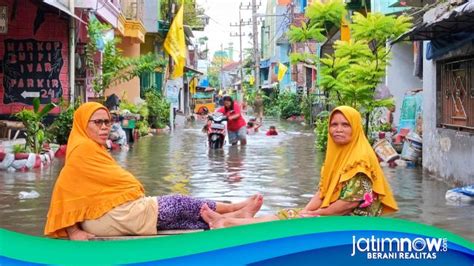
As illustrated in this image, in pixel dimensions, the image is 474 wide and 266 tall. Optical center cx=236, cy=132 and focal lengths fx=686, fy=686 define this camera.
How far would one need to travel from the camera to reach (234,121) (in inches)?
740

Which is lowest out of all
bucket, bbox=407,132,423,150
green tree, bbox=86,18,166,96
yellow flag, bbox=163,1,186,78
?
bucket, bbox=407,132,423,150

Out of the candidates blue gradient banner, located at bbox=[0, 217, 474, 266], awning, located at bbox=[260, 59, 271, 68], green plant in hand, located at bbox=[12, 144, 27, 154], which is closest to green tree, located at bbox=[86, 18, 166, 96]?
green plant in hand, located at bbox=[12, 144, 27, 154]

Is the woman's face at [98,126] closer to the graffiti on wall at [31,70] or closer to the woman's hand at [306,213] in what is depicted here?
the woman's hand at [306,213]

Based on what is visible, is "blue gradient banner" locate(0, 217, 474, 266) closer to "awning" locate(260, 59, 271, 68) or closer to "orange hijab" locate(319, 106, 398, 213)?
"orange hijab" locate(319, 106, 398, 213)

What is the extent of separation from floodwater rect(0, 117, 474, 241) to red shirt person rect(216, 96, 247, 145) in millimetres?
861

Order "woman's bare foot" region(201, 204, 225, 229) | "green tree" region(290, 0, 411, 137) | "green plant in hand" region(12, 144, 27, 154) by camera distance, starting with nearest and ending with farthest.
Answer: "woman's bare foot" region(201, 204, 225, 229) → "green plant in hand" region(12, 144, 27, 154) → "green tree" region(290, 0, 411, 137)

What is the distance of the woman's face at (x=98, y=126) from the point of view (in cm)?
473

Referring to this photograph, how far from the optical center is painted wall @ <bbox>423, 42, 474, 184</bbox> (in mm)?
10250

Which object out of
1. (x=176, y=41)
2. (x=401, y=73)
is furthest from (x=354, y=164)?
(x=176, y=41)

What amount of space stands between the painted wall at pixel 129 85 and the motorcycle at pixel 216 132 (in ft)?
32.9

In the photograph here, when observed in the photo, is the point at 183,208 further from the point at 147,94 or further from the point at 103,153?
the point at 147,94

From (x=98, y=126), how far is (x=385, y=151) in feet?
33.2

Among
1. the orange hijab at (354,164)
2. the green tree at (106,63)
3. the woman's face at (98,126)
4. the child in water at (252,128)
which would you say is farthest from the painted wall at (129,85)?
the orange hijab at (354,164)

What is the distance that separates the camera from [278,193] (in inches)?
398
